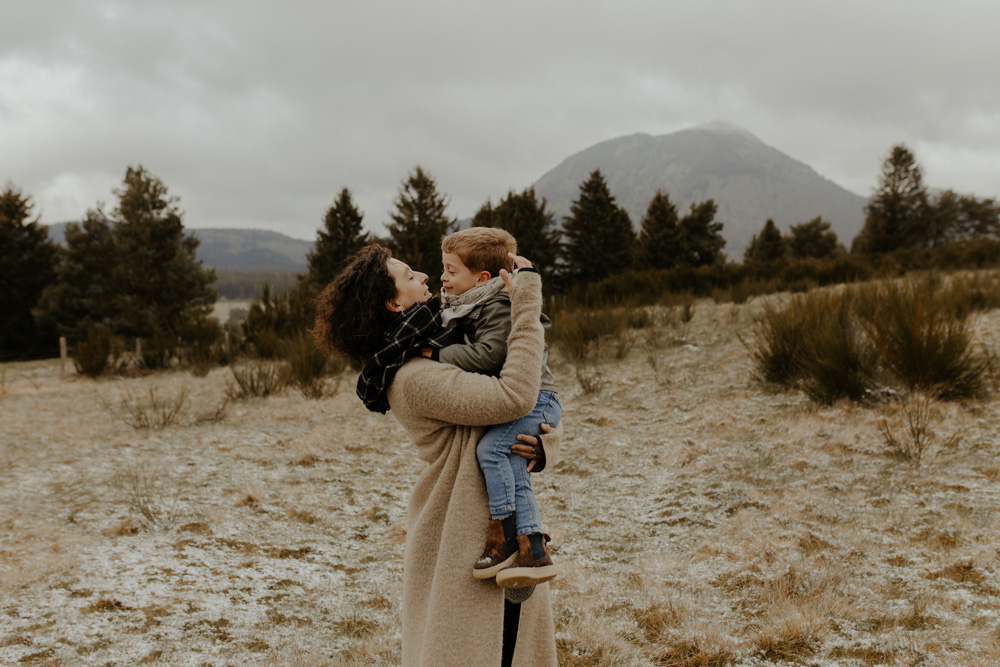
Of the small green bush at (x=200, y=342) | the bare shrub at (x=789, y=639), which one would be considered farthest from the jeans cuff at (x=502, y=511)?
the small green bush at (x=200, y=342)

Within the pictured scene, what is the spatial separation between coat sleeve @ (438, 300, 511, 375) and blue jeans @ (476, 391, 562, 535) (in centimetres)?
15

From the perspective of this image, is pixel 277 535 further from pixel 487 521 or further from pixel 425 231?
pixel 425 231

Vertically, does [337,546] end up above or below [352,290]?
below

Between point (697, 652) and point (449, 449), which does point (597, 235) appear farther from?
point (449, 449)

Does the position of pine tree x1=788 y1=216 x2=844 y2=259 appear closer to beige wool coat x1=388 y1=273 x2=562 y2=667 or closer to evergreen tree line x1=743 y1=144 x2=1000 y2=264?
evergreen tree line x1=743 y1=144 x2=1000 y2=264

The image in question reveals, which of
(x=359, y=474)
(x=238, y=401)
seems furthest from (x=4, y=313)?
(x=359, y=474)

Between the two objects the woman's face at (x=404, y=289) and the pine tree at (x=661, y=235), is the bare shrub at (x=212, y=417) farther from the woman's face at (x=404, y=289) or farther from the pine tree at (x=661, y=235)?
the pine tree at (x=661, y=235)

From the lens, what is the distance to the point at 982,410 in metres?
4.23

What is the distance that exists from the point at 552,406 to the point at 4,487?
4.87 m

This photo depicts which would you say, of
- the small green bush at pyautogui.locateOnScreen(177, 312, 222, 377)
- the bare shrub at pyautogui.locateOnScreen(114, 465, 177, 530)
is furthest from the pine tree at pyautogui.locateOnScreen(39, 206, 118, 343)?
the bare shrub at pyautogui.locateOnScreen(114, 465, 177, 530)

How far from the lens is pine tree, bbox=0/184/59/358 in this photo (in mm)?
26125

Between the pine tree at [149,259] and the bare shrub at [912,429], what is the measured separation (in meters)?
25.1

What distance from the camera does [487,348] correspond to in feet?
4.42

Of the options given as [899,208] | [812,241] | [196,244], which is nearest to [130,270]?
[196,244]
